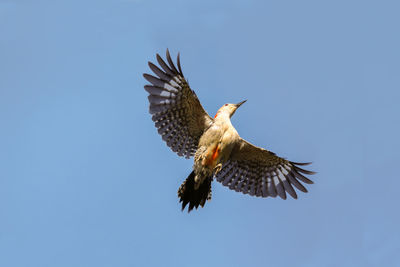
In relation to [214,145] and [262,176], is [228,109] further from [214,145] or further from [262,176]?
[262,176]

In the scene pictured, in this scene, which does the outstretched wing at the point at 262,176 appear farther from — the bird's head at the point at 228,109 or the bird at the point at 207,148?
the bird's head at the point at 228,109

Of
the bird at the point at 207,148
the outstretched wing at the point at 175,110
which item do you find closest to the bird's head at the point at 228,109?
the bird at the point at 207,148

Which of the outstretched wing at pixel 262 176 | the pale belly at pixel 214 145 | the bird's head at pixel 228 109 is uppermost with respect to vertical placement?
the bird's head at pixel 228 109

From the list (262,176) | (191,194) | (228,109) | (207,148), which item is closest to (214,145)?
(207,148)

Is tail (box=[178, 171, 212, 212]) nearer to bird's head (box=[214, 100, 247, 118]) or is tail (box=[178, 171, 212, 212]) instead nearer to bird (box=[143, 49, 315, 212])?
bird (box=[143, 49, 315, 212])

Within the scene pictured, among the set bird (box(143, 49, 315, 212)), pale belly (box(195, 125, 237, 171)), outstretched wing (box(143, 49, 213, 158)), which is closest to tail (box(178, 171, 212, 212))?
bird (box(143, 49, 315, 212))

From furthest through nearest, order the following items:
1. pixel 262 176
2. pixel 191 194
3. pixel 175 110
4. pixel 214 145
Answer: pixel 262 176, pixel 175 110, pixel 214 145, pixel 191 194
